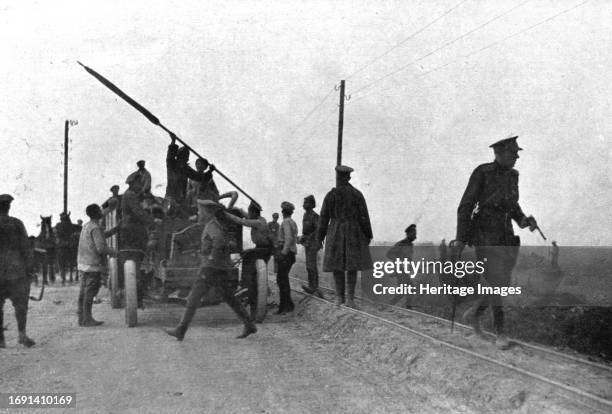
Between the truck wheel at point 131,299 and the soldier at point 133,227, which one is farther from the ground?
the soldier at point 133,227

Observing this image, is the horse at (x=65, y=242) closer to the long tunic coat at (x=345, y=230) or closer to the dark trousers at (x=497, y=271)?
the long tunic coat at (x=345, y=230)

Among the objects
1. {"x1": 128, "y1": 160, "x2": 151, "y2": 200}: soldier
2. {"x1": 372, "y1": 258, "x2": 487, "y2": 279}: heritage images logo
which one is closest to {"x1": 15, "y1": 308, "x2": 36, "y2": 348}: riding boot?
{"x1": 128, "y1": 160, "x2": 151, "y2": 200}: soldier

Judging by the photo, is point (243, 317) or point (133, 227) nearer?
point (243, 317)

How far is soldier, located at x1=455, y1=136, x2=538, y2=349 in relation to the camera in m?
6.49

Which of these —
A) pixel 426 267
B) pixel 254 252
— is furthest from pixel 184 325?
pixel 426 267

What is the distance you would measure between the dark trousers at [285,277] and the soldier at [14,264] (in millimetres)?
4205

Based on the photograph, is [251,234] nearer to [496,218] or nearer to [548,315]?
[496,218]

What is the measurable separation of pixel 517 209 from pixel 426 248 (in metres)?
8.02

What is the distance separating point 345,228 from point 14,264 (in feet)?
14.7

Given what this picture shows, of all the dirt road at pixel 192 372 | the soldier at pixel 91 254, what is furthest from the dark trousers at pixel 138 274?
the dirt road at pixel 192 372

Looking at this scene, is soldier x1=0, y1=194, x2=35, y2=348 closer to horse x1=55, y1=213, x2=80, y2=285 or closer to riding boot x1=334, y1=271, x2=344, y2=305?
riding boot x1=334, y1=271, x2=344, y2=305

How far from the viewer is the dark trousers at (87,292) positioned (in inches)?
378

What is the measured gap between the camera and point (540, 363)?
5.44m

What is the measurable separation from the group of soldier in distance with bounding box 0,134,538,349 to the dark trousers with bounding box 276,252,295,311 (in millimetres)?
18
